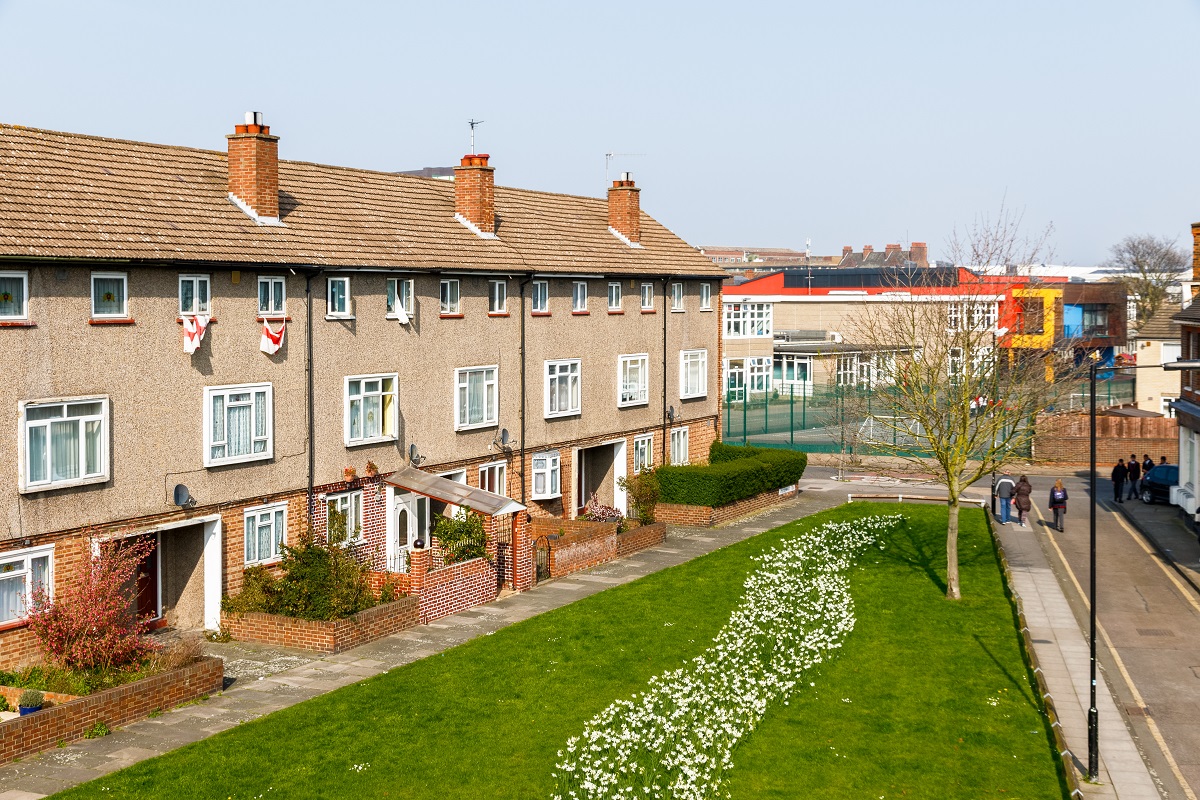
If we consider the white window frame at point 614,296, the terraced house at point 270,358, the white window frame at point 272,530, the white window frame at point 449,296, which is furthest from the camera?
the white window frame at point 614,296

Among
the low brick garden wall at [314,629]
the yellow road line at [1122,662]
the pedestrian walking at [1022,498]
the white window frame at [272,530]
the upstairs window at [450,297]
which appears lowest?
the yellow road line at [1122,662]

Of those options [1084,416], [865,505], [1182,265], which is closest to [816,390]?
[1084,416]

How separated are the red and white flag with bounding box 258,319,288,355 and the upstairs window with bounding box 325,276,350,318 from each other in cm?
197

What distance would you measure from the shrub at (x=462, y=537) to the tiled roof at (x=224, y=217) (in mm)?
6093

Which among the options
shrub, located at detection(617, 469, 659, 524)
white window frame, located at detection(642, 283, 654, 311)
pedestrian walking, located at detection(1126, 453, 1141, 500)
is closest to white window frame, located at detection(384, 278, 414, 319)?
shrub, located at detection(617, 469, 659, 524)

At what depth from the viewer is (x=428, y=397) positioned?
31.5 metres

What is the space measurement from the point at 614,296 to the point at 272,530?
623 inches

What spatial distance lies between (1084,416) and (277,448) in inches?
1598

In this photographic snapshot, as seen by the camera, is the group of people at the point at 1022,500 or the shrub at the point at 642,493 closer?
the shrub at the point at 642,493

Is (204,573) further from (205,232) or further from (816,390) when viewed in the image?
(816,390)

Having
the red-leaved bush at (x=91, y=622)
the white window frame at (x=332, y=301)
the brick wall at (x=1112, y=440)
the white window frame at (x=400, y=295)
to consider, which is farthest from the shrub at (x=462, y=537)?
the brick wall at (x=1112, y=440)

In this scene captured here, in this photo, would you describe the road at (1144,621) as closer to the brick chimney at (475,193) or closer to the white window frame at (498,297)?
the white window frame at (498,297)

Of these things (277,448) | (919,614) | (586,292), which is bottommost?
Answer: (919,614)

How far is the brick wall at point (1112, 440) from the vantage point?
5528 centimetres
